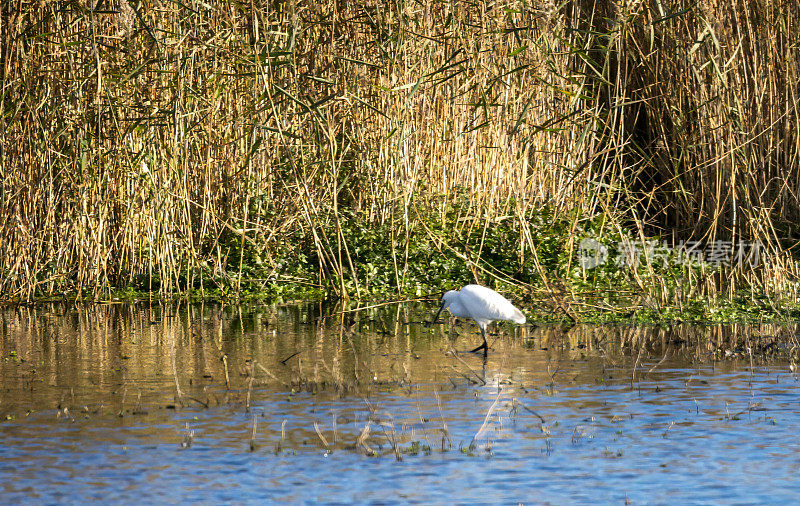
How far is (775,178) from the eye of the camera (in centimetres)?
1423

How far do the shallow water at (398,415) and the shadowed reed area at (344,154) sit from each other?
1.55 metres

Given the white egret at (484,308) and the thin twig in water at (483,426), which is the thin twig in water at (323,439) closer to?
the thin twig in water at (483,426)

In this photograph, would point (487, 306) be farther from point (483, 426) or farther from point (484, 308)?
point (483, 426)

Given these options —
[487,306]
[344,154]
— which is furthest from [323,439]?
[344,154]

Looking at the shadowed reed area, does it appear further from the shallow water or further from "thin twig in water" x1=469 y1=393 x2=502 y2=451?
"thin twig in water" x1=469 y1=393 x2=502 y2=451

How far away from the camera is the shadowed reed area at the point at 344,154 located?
11375 mm

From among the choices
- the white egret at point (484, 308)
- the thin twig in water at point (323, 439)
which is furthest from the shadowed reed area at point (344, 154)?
the thin twig in water at point (323, 439)

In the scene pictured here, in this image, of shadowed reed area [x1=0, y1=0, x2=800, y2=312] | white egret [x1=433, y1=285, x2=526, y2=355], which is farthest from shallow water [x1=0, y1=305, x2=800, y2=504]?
shadowed reed area [x1=0, y1=0, x2=800, y2=312]

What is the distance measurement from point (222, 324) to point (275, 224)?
263 cm

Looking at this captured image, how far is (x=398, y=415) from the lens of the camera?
680 cm

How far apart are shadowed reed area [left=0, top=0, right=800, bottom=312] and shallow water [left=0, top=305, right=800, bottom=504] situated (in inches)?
61.2

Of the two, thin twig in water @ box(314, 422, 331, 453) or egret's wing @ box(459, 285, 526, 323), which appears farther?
egret's wing @ box(459, 285, 526, 323)

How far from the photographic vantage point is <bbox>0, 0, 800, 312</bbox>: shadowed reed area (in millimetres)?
11375

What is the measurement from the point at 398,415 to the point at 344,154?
653 centimetres
